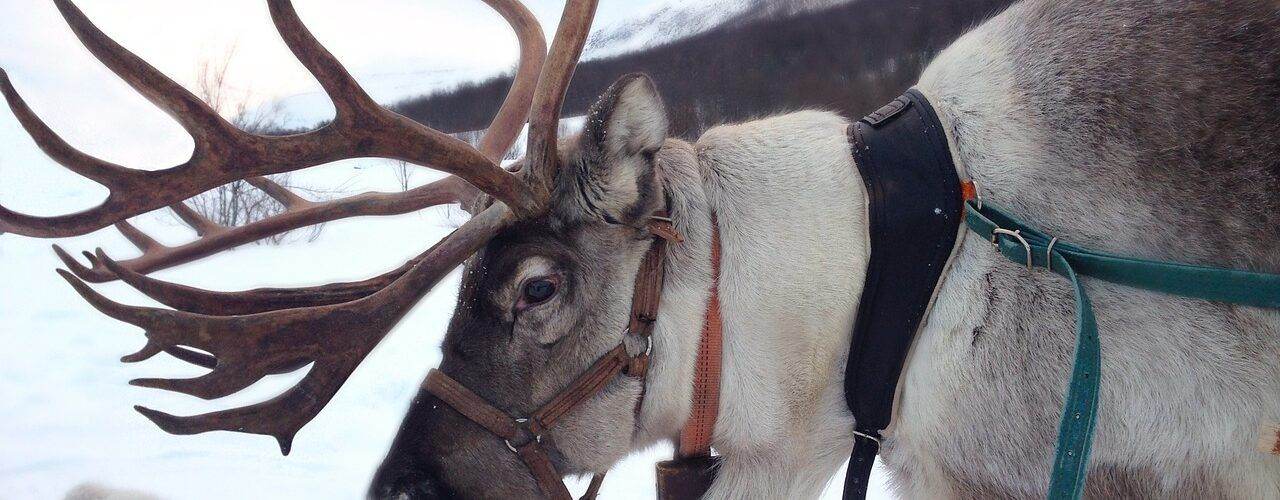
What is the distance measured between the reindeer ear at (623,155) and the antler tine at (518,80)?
3.20 ft

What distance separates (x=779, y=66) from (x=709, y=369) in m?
3.89

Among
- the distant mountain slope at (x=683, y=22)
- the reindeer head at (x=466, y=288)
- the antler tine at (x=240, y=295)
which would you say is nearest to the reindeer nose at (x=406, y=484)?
the reindeer head at (x=466, y=288)

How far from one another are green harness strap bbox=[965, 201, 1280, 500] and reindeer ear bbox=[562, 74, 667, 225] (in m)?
0.73

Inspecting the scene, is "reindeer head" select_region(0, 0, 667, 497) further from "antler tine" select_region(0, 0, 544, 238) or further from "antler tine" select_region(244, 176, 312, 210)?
"antler tine" select_region(244, 176, 312, 210)

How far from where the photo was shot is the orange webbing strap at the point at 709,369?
5.28ft

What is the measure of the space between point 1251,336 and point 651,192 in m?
1.10

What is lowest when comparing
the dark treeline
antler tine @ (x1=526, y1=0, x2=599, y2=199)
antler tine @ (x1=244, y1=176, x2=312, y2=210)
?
antler tine @ (x1=526, y1=0, x2=599, y2=199)

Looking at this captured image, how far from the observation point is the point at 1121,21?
1.46m

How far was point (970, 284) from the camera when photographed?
4.77ft

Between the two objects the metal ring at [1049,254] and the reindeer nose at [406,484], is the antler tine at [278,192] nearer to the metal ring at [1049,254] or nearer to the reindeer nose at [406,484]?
the reindeer nose at [406,484]

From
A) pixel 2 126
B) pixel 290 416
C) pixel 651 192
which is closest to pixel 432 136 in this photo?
pixel 651 192

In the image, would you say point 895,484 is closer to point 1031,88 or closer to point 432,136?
point 1031,88

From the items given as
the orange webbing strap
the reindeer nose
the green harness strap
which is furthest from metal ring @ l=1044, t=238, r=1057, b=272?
the reindeer nose

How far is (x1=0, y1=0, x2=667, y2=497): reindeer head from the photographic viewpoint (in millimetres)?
1523
